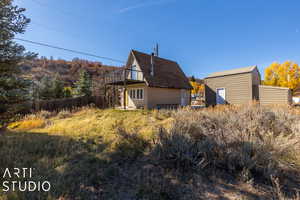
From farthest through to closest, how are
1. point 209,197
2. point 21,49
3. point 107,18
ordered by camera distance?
point 107,18 → point 21,49 → point 209,197

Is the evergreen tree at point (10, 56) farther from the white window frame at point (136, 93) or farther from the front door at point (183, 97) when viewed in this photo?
the front door at point (183, 97)

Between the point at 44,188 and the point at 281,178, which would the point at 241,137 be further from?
the point at 44,188

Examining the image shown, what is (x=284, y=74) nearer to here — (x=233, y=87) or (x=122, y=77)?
(x=233, y=87)

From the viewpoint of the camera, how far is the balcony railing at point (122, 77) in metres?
12.2

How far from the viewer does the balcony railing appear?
12.2 metres

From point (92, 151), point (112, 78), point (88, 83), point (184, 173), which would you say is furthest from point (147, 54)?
point (184, 173)

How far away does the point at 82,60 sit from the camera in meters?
44.8

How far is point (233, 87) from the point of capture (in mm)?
13062

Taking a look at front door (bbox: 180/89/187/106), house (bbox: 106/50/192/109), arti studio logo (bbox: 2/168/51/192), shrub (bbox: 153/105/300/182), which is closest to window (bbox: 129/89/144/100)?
house (bbox: 106/50/192/109)

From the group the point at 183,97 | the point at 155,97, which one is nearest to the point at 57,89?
the point at 155,97

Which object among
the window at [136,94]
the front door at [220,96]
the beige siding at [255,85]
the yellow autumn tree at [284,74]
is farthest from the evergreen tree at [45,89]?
the yellow autumn tree at [284,74]

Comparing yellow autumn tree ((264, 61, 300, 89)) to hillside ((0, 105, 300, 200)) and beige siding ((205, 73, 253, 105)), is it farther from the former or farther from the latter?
hillside ((0, 105, 300, 200))

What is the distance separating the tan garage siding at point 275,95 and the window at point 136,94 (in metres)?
11.2

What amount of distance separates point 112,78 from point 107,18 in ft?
16.8
